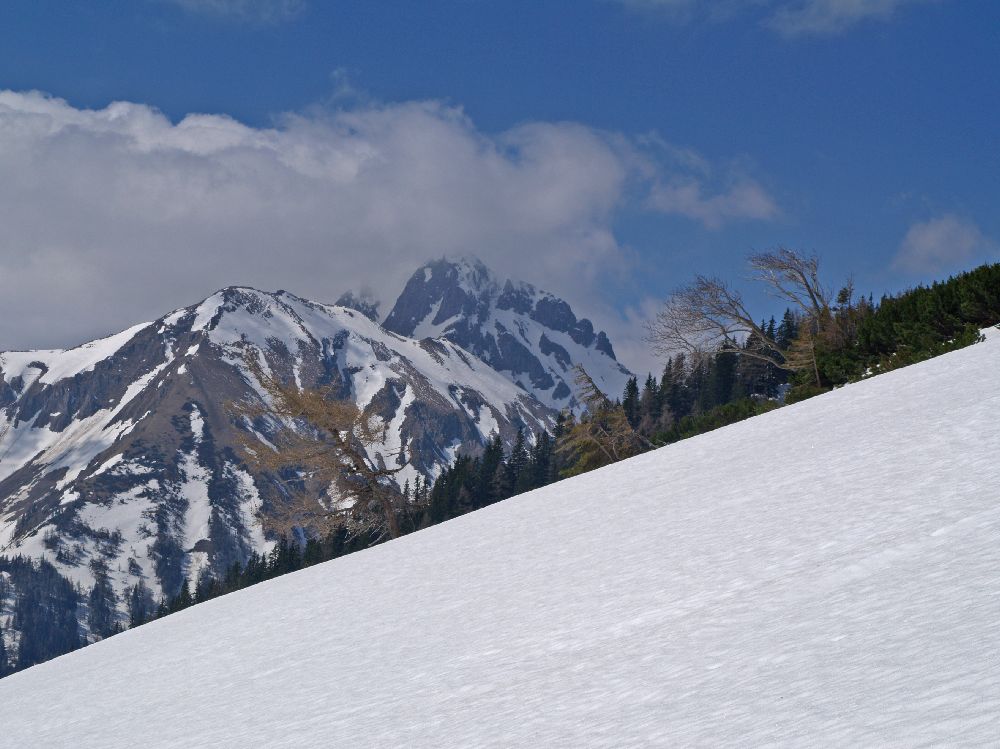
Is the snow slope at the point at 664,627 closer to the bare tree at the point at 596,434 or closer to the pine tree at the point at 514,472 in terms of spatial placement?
the bare tree at the point at 596,434

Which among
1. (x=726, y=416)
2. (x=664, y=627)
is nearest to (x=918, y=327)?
(x=726, y=416)

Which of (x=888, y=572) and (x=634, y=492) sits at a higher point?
(x=634, y=492)

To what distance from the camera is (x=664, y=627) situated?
6.59m

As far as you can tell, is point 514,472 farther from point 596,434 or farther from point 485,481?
point 596,434

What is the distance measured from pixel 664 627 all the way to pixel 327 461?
2129 centimetres

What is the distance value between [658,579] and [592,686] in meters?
2.39

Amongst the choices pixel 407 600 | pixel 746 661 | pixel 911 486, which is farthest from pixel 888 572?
pixel 407 600

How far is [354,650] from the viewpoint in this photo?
9008 millimetres

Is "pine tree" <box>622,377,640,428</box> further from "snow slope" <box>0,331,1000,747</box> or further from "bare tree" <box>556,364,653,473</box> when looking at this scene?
"snow slope" <box>0,331,1000,747</box>

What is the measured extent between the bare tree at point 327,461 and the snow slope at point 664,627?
11.4 metres

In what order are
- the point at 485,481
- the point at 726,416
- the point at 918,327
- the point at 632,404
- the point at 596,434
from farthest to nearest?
the point at 632,404 → the point at 485,481 → the point at 596,434 → the point at 726,416 → the point at 918,327

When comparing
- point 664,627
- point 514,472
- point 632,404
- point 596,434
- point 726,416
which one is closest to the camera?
point 664,627

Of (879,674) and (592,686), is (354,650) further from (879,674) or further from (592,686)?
(879,674)

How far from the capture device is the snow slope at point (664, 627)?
4.52 meters
